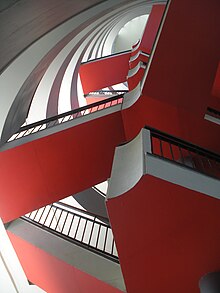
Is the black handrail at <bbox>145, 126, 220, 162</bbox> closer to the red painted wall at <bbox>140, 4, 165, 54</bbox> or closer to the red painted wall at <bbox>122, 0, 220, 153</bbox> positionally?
the red painted wall at <bbox>122, 0, 220, 153</bbox>

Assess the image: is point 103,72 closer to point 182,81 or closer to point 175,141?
point 182,81

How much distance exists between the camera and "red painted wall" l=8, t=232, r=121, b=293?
612 cm

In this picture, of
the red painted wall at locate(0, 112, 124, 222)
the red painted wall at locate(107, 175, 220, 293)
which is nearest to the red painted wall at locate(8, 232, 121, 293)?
the red painted wall at locate(0, 112, 124, 222)

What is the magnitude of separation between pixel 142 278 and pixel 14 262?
4.26 metres

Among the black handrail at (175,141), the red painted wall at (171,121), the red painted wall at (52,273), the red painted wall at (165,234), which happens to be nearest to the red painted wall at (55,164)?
the red painted wall at (171,121)

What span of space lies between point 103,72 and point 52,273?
1085 cm

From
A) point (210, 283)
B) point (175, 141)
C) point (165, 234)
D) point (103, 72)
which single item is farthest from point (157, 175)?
point (103, 72)

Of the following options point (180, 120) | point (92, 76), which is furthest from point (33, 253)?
point (92, 76)

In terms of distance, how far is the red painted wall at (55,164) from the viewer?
6.36 metres

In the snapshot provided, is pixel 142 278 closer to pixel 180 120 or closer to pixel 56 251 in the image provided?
pixel 56 251

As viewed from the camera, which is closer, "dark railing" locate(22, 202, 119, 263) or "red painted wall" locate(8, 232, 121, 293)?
"red painted wall" locate(8, 232, 121, 293)

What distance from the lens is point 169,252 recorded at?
4070 mm

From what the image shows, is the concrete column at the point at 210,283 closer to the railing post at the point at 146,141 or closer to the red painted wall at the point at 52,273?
the railing post at the point at 146,141

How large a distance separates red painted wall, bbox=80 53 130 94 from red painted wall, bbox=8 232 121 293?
394 inches
